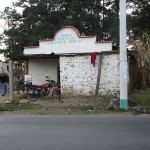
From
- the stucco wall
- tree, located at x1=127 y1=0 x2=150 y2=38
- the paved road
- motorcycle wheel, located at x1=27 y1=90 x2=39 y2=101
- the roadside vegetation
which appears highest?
tree, located at x1=127 y1=0 x2=150 y2=38

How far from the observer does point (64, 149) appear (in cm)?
773

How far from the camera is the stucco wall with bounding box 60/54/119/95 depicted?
20.9 meters

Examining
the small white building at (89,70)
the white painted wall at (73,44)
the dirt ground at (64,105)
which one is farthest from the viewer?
the white painted wall at (73,44)

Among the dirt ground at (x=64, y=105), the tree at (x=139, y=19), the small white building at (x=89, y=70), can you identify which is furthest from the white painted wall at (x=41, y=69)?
the tree at (x=139, y=19)

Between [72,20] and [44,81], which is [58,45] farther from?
[72,20]

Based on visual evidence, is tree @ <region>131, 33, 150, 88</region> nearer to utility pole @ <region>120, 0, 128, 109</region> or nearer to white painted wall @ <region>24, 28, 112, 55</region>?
white painted wall @ <region>24, 28, 112, 55</region>

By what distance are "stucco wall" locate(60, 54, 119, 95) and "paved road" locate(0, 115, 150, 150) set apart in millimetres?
9053

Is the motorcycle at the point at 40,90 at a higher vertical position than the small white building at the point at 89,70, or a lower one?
lower

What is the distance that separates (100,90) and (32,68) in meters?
6.60

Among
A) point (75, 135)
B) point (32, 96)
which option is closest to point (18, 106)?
point (32, 96)

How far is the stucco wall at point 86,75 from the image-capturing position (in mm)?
20892

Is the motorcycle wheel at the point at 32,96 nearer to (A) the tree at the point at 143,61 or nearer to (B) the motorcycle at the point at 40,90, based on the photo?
(B) the motorcycle at the point at 40,90

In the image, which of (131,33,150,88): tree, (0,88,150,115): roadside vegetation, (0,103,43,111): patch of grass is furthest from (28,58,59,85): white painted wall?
(0,103,43,111): patch of grass

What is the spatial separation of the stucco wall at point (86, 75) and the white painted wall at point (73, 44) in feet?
10.2
